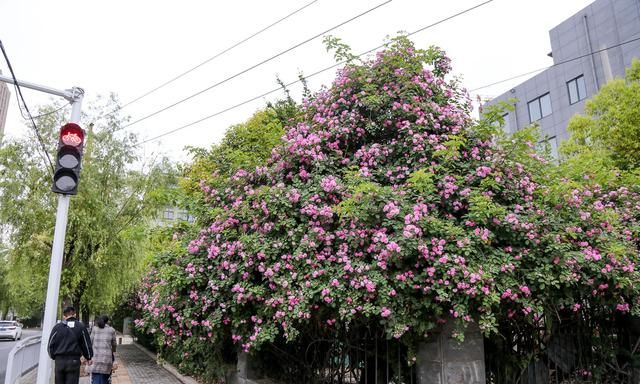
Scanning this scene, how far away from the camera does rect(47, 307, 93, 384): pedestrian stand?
666 cm

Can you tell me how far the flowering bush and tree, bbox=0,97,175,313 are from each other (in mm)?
5542

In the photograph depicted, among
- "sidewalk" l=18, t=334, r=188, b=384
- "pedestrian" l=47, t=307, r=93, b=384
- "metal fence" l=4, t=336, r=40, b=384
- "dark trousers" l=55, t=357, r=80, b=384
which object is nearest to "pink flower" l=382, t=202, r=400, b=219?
"pedestrian" l=47, t=307, r=93, b=384

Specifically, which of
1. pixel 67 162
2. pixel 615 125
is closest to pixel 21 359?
pixel 67 162

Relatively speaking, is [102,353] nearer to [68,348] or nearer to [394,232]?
[68,348]

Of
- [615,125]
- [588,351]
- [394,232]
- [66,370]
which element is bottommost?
[66,370]

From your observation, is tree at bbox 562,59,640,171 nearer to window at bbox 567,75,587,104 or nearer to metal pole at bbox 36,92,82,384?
window at bbox 567,75,587,104

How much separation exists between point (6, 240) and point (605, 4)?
3015cm

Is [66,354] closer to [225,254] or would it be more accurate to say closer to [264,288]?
[225,254]

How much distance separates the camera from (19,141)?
37.8 feet

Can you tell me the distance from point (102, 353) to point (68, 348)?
1.10 metres

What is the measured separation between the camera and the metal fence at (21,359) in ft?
27.5

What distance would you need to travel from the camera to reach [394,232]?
476cm

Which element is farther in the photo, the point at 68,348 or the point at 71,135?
the point at 68,348

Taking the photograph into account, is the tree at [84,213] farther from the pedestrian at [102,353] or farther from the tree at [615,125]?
the tree at [615,125]
